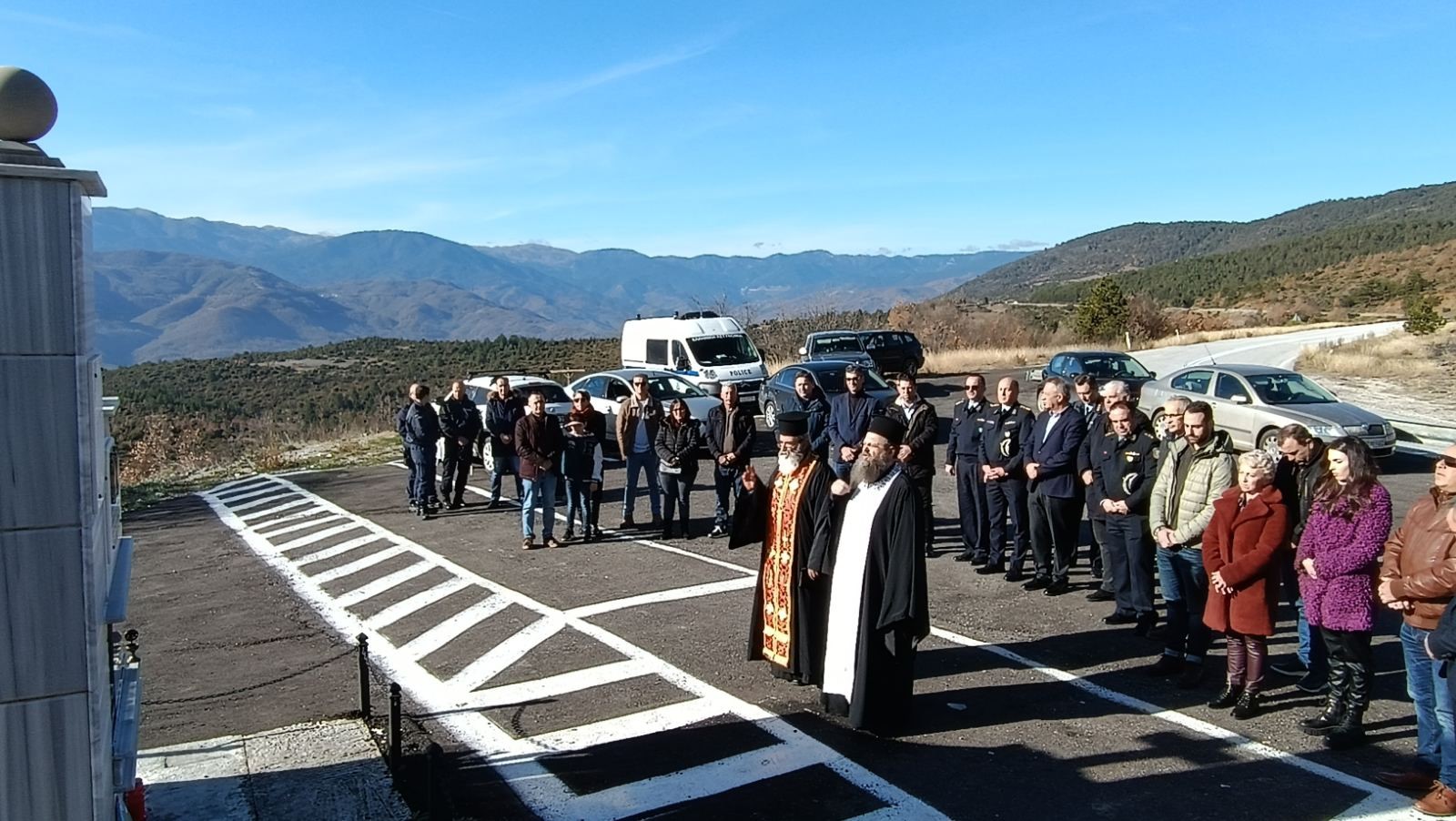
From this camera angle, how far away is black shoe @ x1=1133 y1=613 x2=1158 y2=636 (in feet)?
26.6

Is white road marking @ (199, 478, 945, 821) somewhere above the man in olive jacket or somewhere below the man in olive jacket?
below

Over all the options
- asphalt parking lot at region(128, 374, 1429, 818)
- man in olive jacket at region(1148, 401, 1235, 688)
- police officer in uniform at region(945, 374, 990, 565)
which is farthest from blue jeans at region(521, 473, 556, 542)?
man in olive jacket at region(1148, 401, 1235, 688)

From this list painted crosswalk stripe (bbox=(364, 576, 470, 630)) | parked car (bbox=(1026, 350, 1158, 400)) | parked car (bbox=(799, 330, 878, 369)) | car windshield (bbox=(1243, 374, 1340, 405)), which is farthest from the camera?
parked car (bbox=(799, 330, 878, 369))

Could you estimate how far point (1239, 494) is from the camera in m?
6.47

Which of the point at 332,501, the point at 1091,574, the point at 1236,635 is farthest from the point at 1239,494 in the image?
the point at 332,501

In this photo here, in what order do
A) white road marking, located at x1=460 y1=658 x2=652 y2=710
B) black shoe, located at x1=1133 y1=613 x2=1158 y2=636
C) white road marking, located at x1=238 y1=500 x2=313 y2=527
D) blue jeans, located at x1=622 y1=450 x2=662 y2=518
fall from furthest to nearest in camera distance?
1. white road marking, located at x1=238 y1=500 x2=313 y2=527
2. blue jeans, located at x1=622 y1=450 x2=662 y2=518
3. black shoe, located at x1=1133 y1=613 x2=1158 y2=636
4. white road marking, located at x1=460 y1=658 x2=652 y2=710

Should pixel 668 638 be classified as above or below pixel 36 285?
below

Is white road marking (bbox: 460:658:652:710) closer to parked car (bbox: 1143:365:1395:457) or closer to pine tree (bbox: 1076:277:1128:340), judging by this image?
parked car (bbox: 1143:365:1395:457)

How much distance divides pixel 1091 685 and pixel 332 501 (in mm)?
13303

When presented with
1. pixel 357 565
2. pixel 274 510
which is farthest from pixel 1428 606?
pixel 274 510

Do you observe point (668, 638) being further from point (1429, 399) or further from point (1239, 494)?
point (1429, 399)

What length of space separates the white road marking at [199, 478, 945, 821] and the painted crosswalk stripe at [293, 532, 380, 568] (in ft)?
8.88

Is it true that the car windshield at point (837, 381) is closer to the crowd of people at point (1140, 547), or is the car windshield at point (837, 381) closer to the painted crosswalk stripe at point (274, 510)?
the crowd of people at point (1140, 547)

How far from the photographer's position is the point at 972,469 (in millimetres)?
10664
